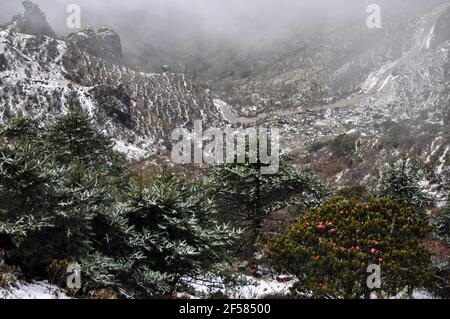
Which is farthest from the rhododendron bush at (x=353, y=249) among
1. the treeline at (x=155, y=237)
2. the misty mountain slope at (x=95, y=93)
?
the misty mountain slope at (x=95, y=93)

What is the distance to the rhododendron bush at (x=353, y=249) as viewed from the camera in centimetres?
985

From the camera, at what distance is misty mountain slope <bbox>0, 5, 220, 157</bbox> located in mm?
74938

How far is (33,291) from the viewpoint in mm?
8898

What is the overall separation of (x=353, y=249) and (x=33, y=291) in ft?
21.0

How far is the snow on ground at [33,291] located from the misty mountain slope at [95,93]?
44832mm

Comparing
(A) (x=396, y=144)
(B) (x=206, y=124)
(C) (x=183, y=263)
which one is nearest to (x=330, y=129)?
(B) (x=206, y=124)

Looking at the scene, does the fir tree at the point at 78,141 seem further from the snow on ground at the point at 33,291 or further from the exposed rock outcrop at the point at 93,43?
the exposed rock outcrop at the point at 93,43

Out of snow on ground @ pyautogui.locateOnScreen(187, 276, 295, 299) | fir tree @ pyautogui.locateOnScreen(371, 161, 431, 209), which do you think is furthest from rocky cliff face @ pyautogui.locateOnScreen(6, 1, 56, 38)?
snow on ground @ pyautogui.locateOnScreen(187, 276, 295, 299)

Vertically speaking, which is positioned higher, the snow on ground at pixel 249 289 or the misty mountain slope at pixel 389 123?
the misty mountain slope at pixel 389 123

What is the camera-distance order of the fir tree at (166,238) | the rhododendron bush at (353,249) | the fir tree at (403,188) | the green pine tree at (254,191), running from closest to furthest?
the rhododendron bush at (353,249), the fir tree at (166,238), the green pine tree at (254,191), the fir tree at (403,188)

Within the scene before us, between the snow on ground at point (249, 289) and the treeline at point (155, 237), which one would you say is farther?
the snow on ground at point (249, 289)

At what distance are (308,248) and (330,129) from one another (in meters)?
99.2

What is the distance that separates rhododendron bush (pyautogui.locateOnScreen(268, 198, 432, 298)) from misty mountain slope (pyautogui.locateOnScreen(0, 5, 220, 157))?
44844 mm

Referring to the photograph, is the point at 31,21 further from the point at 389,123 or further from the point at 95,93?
the point at 389,123
